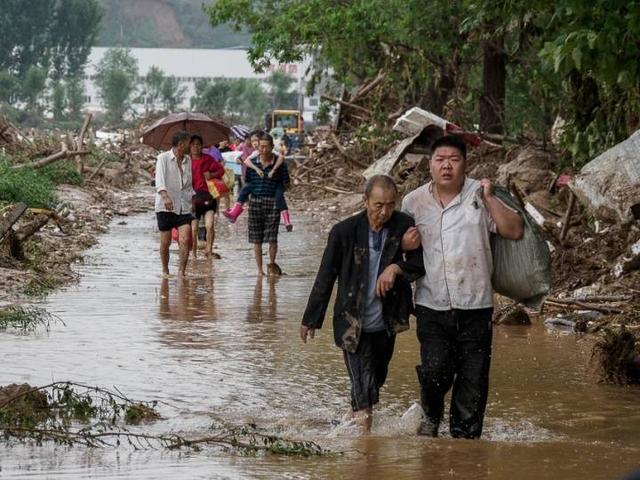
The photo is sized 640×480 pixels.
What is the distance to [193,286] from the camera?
1520 cm

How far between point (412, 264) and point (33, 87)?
99.4 meters

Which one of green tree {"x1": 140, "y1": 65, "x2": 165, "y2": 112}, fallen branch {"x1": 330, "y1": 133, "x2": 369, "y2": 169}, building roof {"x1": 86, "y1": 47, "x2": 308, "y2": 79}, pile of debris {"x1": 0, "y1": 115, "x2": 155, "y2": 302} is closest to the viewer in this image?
pile of debris {"x1": 0, "y1": 115, "x2": 155, "y2": 302}

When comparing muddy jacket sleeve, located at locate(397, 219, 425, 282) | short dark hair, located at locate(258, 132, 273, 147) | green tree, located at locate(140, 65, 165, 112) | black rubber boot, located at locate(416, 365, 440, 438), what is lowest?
black rubber boot, located at locate(416, 365, 440, 438)

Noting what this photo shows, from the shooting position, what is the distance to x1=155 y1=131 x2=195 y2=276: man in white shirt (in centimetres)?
1530

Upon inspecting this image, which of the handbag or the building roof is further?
the building roof

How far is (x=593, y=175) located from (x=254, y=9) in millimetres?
20245

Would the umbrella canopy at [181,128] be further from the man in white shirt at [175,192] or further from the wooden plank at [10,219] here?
the wooden plank at [10,219]

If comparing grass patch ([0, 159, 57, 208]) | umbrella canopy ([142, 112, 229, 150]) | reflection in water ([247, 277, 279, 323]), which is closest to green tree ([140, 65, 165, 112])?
grass patch ([0, 159, 57, 208])

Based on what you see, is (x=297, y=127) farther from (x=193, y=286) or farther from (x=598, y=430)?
(x=598, y=430)

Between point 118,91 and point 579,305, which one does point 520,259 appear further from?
point 118,91

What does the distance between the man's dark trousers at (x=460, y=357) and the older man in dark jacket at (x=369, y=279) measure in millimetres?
188

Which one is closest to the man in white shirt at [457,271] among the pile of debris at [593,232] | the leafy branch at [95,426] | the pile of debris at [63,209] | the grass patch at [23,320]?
the leafy branch at [95,426]

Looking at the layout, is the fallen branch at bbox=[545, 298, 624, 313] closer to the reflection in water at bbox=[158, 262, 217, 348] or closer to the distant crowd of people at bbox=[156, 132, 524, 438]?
the reflection in water at bbox=[158, 262, 217, 348]

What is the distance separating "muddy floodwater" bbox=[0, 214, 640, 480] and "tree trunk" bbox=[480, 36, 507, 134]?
10.6 m
